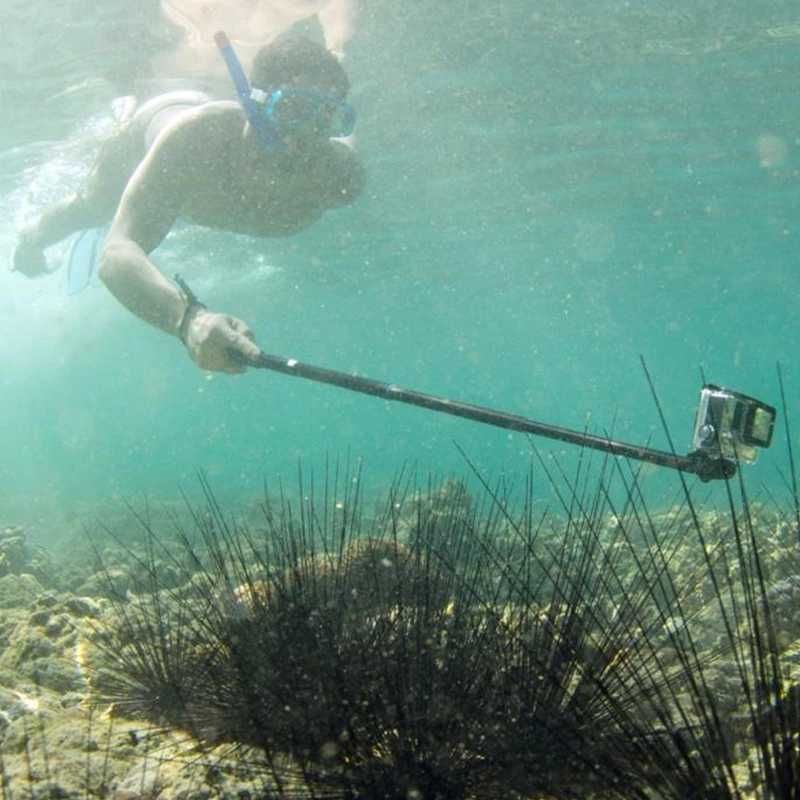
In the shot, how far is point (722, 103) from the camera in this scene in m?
19.0

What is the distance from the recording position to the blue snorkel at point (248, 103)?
19.8ft

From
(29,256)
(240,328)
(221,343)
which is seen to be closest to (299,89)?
(240,328)

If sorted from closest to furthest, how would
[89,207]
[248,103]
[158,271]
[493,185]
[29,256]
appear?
1. [158,271]
2. [248,103]
3. [89,207]
4. [29,256]
5. [493,185]

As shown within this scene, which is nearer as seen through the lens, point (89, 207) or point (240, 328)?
point (240, 328)

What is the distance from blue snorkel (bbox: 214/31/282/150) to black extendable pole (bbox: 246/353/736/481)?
307 centimetres

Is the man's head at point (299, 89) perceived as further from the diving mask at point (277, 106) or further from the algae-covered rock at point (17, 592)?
the algae-covered rock at point (17, 592)

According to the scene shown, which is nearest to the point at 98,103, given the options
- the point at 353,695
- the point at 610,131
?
the point at 610,131

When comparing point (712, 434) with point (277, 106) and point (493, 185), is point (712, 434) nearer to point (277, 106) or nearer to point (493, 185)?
point (277, 106)

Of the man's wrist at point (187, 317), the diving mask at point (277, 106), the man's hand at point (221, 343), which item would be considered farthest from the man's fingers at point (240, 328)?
the diving mask at point (277, 106)

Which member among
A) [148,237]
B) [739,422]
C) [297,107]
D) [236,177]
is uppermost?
[297,107]

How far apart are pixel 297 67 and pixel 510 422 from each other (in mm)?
4916

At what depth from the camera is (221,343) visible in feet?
13.8

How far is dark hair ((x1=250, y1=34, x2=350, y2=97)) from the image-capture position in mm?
6543

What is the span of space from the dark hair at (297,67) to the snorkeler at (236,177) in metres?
0.01
